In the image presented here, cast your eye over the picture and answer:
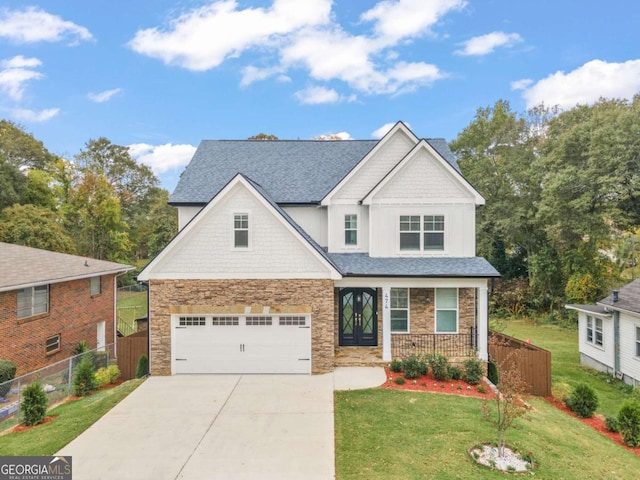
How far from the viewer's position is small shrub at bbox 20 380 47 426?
30.6 ft

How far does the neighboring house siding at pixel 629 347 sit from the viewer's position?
13312mm

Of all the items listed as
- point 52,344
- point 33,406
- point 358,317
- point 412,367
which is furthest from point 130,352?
point 412,367

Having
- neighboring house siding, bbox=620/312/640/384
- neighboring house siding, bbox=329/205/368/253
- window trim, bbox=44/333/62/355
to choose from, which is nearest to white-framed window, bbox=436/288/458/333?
neighboring house siding, bbox=329/205/368/253

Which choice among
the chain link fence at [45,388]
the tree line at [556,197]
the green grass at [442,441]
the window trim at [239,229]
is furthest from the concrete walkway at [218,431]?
the tree line at [556,197]

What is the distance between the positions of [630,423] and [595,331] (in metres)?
7.98

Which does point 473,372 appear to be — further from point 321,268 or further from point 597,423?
point 321,268

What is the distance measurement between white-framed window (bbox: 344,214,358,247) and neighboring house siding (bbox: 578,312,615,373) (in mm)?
10993

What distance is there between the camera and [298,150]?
17.4 metres

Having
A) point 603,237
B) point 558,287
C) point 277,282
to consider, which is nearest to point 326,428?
point 277,282

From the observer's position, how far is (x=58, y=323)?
15.5m

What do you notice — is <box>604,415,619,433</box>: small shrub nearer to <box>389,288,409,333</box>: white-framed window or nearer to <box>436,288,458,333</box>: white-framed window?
<box>436,288,458,333</box>: white-framed window

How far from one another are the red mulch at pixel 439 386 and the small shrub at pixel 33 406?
9.28 m

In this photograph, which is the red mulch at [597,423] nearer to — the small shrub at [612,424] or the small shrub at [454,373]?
the small shrub at [612,424]

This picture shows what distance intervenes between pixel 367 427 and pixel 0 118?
1961 inches
